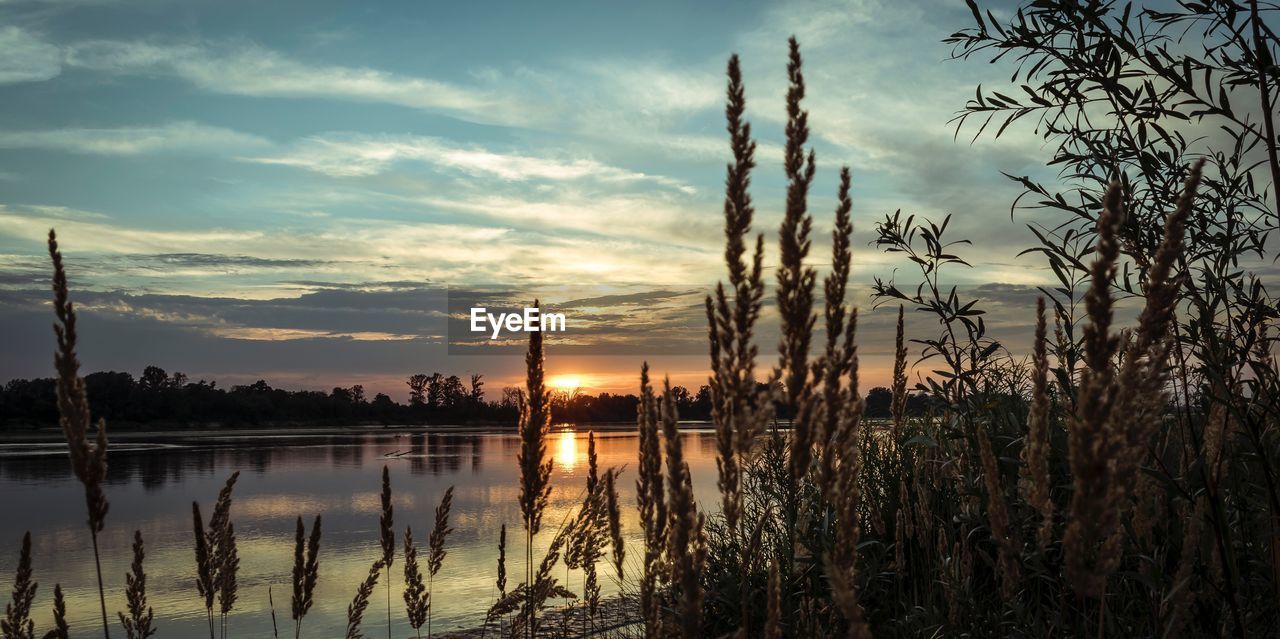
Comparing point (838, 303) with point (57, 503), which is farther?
point (57, 503)

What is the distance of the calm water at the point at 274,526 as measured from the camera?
33.5 feet

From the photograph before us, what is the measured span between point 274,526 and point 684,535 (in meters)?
17.1

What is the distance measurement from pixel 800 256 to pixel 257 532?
16.8 m

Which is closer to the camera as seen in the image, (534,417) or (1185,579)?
(1185,579)

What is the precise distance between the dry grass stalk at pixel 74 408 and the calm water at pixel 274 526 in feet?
6.83

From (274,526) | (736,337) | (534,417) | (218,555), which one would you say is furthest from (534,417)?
(274,526)

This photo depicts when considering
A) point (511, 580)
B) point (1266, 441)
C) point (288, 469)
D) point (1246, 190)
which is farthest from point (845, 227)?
point (288, 469)

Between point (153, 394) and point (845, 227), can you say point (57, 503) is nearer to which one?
point (845, 227)

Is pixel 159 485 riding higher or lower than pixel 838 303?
lower

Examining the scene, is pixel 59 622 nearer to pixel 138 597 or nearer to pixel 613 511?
pixel 138 597

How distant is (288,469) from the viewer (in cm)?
2961

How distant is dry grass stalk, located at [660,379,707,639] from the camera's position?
6.10 ft

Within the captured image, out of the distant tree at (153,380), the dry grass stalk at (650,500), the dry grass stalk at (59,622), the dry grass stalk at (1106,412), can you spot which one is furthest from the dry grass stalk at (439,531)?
the distant tree at (153,380)

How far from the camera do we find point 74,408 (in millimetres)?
2652
